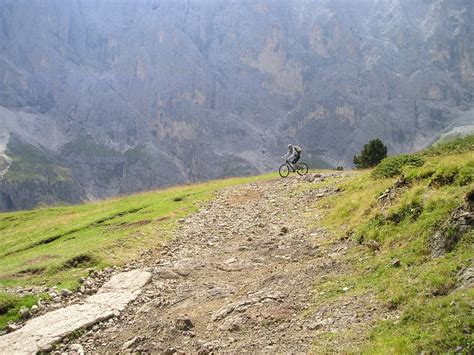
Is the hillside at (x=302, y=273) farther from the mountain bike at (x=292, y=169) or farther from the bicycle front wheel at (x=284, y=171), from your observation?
the bicycle front wheel at (x=284, y=171)

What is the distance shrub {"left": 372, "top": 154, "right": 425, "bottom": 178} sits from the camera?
77.4 feet

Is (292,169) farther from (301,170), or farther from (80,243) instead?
(80,243)

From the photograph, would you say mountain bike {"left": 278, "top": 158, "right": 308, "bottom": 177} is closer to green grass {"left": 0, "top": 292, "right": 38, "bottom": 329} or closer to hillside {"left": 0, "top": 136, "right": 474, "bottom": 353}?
hillside {"left": 0, "top": 136, "right": 474, "bottom": 353}

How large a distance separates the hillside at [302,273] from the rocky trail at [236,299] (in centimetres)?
6

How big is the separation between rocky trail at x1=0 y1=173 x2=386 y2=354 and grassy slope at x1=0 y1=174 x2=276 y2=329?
1.88m

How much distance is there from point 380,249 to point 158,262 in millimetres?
12183

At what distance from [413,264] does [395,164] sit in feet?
42.5

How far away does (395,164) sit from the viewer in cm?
2522

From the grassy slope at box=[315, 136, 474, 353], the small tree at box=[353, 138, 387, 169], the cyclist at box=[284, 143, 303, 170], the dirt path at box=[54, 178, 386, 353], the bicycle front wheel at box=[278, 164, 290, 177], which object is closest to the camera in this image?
the grassy slope at box=[315, 136, 474, 353]

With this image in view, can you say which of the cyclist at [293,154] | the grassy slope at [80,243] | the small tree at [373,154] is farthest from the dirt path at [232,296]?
the small tree at [373,154]

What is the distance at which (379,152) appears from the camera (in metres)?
63.2

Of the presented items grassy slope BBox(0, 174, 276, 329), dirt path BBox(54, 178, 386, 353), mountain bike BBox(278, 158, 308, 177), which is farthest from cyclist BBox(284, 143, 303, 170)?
dirt path BBox(54, 178, 386, 353)

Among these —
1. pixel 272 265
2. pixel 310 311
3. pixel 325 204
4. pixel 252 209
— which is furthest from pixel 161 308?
pixel 252 209

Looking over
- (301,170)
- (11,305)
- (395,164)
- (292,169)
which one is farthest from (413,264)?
(292,169)
